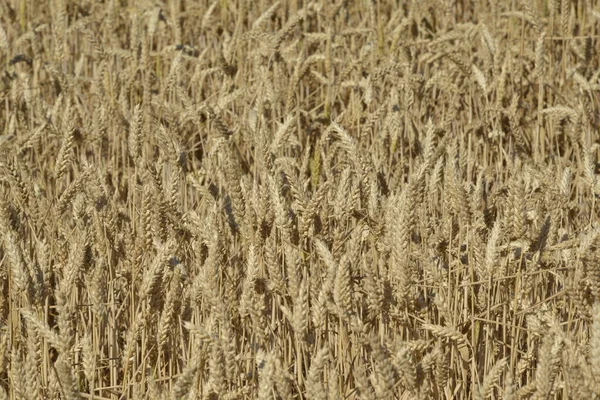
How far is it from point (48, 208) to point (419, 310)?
0.85m

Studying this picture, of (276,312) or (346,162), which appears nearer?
(276,312)

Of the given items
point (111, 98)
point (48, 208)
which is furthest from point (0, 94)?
point (48, 208)

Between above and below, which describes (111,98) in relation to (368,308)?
above

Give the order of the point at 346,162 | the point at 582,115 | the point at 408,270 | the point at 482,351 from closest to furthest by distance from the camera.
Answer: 1. the point at 408,270
2. the point at 482,351
3. the point at 346,162
4. the point at 582,115

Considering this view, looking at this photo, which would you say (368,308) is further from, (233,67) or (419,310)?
(233,67)

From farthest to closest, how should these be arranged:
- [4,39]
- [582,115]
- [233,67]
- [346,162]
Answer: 1. [4,39]
2. [233,67]
3. [582,115]
4. [346,162]

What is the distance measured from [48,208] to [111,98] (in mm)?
1001

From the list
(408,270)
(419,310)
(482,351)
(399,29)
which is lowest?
(482,351)

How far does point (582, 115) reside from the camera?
9.41 ft

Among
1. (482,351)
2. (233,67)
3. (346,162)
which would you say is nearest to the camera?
(482,351)

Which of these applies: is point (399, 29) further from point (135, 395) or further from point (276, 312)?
point (135, 395)

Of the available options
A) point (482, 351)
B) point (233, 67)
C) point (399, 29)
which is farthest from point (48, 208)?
point (399, 29)

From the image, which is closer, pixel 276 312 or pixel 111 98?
pixel 276 312

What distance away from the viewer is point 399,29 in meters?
3.49
